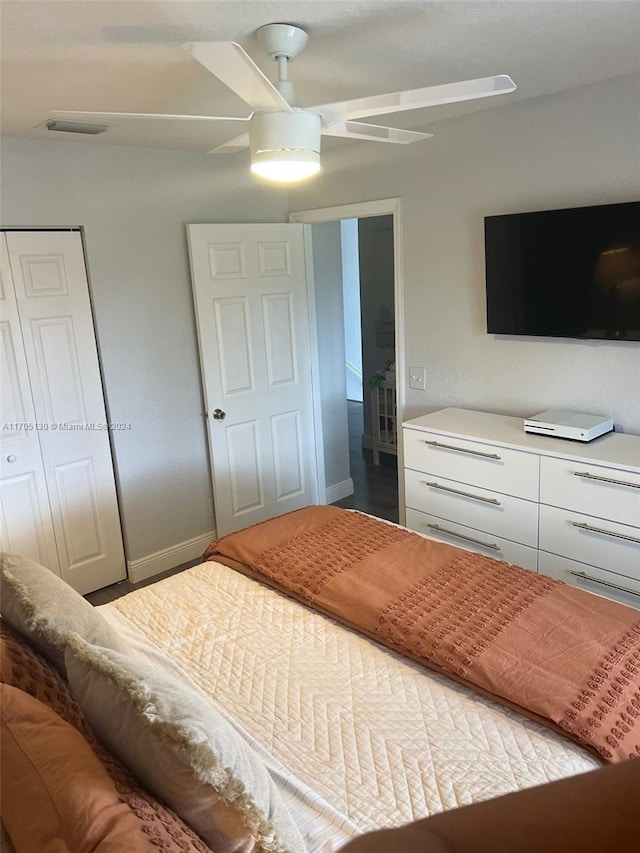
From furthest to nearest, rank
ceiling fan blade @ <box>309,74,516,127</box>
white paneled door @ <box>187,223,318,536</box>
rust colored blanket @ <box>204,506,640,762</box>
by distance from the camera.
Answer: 1. white paneled door @ <box>187,223,318,536</box>
2. ceiling fan blade @ <box>309,74,516,127</box>
3. rust colored blanket @ <box>204,506,640,762</box>

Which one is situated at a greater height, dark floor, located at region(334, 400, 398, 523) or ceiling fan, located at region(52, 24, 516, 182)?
ceiling fan, located at region(52, 24, 516, 182)

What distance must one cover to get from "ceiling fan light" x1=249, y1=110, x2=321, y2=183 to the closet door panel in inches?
69.5

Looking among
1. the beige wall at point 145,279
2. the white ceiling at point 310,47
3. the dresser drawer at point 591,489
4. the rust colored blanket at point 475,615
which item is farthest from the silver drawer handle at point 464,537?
the white ceiling at point 310,47

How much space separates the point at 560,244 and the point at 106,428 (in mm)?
2488

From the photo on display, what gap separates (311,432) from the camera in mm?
4418

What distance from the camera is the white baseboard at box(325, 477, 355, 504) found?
475 cm

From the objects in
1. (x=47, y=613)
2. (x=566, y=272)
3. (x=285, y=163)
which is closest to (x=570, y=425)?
(x=566, y=272)

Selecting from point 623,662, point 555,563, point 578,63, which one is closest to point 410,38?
point 578,63

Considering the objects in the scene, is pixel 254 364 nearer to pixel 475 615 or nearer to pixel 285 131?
pixel 285 131

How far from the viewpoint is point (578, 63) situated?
7.81 feet

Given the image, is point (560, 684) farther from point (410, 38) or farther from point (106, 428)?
point (106, 428)

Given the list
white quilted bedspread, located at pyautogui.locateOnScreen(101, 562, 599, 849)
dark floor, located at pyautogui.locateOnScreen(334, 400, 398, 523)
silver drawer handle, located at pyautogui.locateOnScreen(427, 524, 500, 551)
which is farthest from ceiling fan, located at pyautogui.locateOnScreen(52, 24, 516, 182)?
dark floor, located at pyautogui.locateOnScreen(334, 400, 398, 523)

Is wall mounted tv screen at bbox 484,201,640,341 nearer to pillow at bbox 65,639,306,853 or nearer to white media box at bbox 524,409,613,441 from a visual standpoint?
white media box at bbox 524,409,613,441

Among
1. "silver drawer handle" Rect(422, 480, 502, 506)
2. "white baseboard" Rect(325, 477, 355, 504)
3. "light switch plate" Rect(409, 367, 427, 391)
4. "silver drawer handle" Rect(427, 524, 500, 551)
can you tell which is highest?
"light switch plate" Rect(409, 367, 427, 391)
